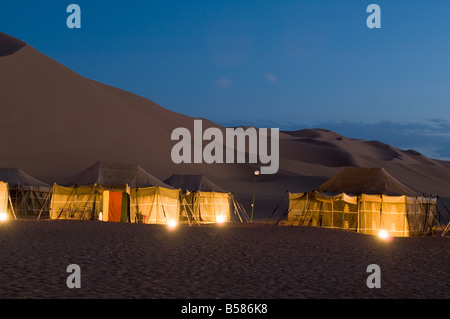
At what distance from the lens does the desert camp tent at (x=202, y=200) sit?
33.3 meters

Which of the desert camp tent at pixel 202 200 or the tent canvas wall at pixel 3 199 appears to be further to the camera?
the desert camp tent at pixel 202 200

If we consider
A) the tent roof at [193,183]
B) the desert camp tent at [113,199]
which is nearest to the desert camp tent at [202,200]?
the tent roof at [193,183]

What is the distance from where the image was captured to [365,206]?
2628cm

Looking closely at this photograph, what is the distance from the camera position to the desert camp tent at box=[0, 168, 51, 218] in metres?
35.3

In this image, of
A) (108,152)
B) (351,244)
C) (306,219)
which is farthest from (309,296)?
(108,152)

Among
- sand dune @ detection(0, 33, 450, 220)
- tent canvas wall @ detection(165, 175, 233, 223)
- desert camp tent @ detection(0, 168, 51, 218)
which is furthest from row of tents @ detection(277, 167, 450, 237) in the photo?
sand dune @ detection(0, 33, 450, 220)

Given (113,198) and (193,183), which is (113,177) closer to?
(113,198)

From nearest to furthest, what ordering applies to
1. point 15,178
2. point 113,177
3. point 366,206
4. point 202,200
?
1. point 366,206
2. point 113,177
3. point 202,200
4. point 15,178

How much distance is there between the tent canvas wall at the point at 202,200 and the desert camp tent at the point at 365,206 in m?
6.16

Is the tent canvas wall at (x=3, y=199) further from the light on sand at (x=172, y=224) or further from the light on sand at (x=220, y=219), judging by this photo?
the light on sand at (x=220, y=219)

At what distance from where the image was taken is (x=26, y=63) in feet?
289

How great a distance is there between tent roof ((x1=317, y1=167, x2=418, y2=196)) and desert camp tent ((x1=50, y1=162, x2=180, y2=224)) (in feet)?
26.7

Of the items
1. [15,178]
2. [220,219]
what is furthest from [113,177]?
[15,178]
